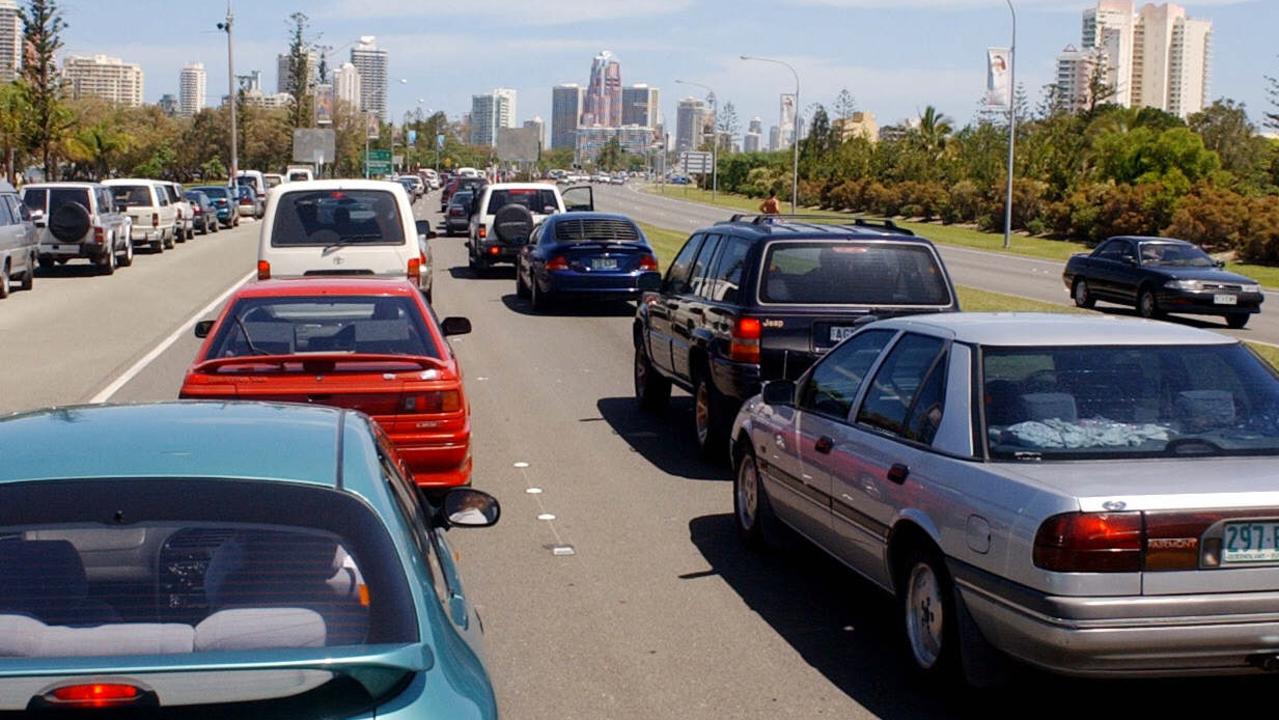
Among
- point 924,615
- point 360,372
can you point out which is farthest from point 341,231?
point 924,615

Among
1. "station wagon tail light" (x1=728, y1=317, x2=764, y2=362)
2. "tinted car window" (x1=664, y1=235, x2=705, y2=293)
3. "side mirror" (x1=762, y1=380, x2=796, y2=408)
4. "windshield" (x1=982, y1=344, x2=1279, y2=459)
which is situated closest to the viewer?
"windshield" (x1=982, y1=344, x2=1279, y2=459)

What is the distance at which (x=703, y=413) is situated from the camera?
11.9m

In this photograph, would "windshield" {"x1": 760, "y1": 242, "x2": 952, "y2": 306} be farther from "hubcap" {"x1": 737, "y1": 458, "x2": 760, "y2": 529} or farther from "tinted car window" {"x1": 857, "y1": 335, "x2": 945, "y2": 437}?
"tinted car window" {"x1": 857, "y1": 335, "x2": 945, "y2": 437}

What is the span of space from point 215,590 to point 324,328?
6.84 meters

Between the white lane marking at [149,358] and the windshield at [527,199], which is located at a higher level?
the windshield at [527,199]

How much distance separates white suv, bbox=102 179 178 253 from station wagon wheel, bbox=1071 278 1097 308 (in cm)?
2392

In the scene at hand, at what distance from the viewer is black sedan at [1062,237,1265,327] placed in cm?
2572

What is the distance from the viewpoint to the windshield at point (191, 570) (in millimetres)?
3281

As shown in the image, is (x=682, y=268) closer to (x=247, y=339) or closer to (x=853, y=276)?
(x=853, y=276)

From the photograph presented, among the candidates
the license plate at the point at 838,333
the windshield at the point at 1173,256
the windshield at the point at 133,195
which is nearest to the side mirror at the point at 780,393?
the license plate at the point at 838,333

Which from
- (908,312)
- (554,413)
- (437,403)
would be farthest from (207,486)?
Result: (554,413)

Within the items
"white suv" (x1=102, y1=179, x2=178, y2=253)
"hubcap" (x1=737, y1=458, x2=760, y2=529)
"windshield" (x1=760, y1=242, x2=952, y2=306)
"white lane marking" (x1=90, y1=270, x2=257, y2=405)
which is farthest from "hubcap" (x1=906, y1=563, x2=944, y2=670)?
"white suv" (x1=102, y1=179, x2=178, y2=253)

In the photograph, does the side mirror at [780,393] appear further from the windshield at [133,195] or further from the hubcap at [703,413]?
the windshield at [133,195]

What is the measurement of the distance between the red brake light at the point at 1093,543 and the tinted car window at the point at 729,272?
20.0 feet
